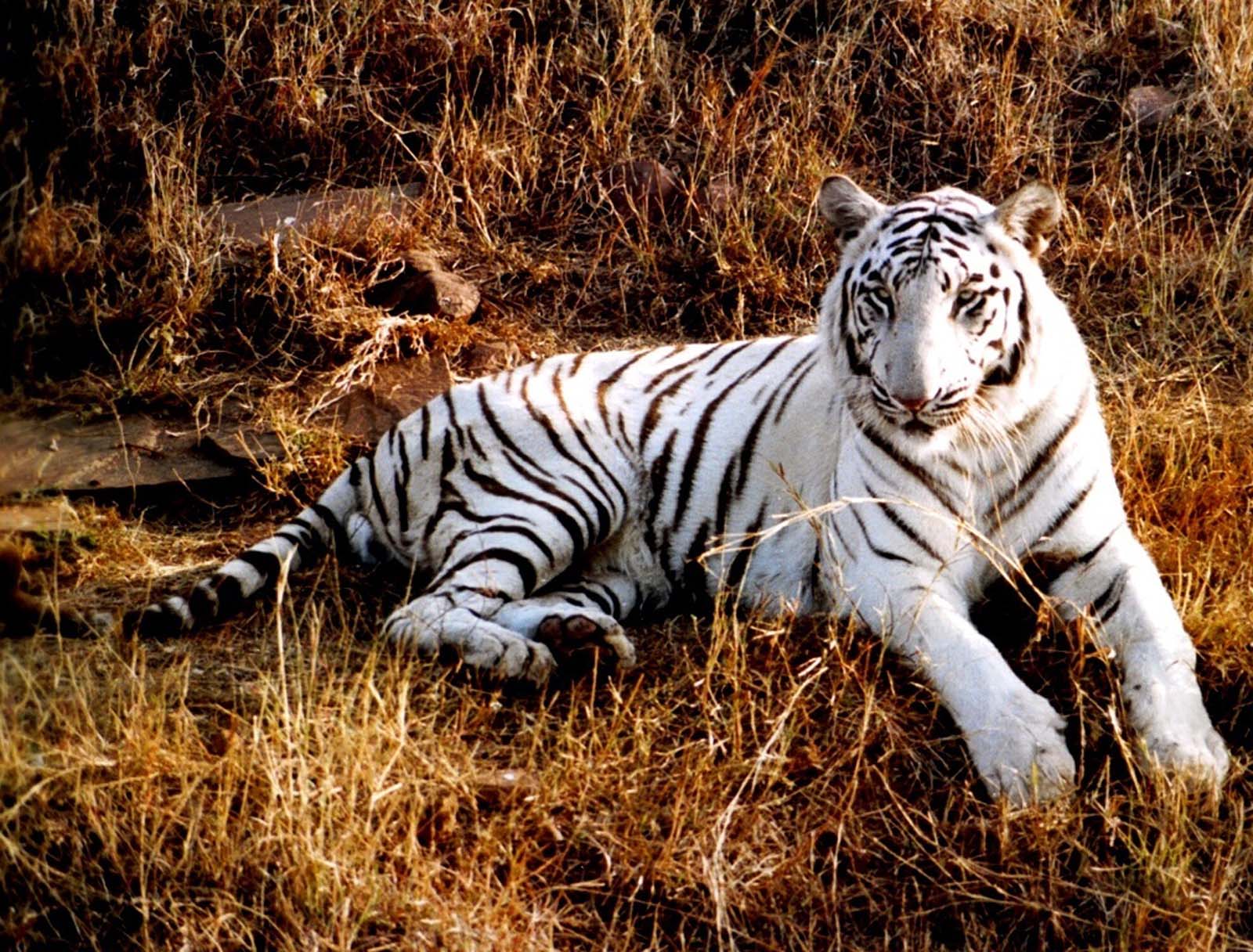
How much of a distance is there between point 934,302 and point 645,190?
8.43ft

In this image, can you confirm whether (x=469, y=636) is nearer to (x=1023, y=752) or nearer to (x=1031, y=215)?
(x=1023, y=752)

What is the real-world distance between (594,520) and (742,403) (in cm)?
59

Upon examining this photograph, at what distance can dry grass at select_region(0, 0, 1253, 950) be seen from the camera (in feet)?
10.3

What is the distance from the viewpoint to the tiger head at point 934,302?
365 centimetres

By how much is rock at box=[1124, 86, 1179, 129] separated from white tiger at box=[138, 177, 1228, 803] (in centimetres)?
240

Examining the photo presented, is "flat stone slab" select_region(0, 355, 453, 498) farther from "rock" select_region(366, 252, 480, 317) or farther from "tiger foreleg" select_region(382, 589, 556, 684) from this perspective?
"tiger foreleg" select_region(382, 589, 556, 684)

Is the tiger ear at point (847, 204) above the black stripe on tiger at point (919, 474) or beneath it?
above

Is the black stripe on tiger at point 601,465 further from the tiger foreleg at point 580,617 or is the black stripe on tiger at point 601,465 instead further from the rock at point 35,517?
→ the rock at point 35,517

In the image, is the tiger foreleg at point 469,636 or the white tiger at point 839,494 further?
the tiger foreleg at point 469,636

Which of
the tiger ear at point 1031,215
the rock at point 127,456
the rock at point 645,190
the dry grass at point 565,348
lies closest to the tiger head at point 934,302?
the tiger ear at point 1031,215

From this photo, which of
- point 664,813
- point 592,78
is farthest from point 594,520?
point 592,78

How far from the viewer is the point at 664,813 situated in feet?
10.9

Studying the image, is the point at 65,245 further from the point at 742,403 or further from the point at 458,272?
the point at 458,272

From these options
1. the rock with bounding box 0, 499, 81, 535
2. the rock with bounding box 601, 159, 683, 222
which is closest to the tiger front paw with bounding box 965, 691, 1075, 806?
the rock with bounding box 0, 499, 81, 535
